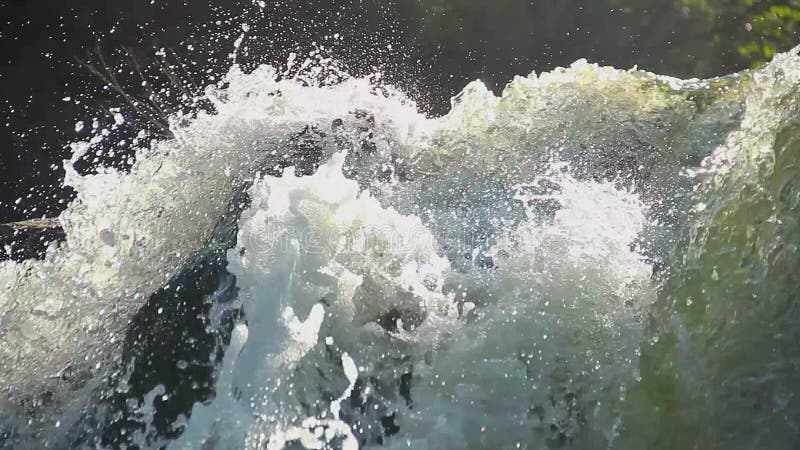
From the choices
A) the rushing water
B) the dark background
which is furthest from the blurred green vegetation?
the rushing water

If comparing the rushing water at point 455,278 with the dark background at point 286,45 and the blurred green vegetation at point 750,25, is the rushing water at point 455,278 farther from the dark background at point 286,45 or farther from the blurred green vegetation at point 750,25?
the blurred green vegetation at point 750,25

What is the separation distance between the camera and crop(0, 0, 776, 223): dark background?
412 cm

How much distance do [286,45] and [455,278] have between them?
2.54 metres

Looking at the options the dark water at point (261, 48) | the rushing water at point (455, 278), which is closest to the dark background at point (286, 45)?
the dark water at point (261, 48)

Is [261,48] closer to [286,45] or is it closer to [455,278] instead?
[286,45]

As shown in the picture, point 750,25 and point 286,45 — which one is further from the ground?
point 750,25

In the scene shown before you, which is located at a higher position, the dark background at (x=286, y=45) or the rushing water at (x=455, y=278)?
the dark background at (x=286, y=45)

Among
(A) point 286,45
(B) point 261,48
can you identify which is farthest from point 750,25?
(B) point 261,48

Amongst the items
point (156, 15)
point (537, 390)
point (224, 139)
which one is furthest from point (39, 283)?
point (156, 15)

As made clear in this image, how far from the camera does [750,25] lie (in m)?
4.17

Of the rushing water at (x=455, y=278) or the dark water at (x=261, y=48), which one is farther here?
the dark water at (x=261, y=48)

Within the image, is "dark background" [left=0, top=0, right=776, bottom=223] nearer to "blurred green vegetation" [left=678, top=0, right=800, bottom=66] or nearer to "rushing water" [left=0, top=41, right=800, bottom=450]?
"blurred green vegetation" [left=678, top=0, right=800, bottom=66]

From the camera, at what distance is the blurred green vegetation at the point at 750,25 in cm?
410

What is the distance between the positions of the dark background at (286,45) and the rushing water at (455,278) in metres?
1.53
